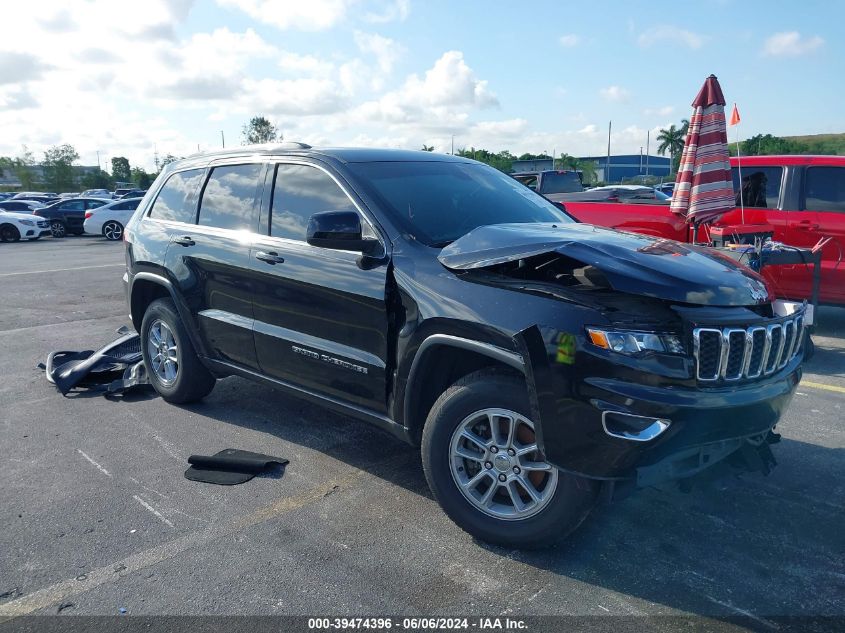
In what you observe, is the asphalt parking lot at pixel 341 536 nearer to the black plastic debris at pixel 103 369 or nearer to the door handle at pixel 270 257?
the black plastic debris at pixel 103 369

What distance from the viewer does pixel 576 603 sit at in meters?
2.90

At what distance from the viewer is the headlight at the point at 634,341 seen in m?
2.83

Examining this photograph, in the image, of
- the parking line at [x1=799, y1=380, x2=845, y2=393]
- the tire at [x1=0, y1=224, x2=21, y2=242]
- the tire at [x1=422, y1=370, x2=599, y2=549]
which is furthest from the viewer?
the tire at [x1=0, y1=224, x2=21, y2=242]

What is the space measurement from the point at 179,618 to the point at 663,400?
211cm

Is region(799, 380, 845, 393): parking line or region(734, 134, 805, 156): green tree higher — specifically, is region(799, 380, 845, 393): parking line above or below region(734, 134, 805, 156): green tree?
below

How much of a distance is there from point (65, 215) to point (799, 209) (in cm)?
2678

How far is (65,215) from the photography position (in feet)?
89.8

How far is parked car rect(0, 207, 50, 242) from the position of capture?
985 inches

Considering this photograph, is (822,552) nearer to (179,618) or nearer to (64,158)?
(179,618)

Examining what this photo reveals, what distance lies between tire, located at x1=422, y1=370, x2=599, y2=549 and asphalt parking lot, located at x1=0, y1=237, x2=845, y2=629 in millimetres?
166

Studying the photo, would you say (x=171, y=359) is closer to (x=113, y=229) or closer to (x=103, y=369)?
(x=103, y=369)

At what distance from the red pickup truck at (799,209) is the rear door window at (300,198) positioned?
3.96 meters

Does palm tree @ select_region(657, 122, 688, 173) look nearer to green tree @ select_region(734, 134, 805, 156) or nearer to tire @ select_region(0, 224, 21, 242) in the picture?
green tree @ select_region(734, 134, 805, 156)

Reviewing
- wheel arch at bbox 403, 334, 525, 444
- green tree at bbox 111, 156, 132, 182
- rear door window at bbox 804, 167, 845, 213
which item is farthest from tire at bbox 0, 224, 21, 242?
green tree at bbox 111, 156, 132, 182
